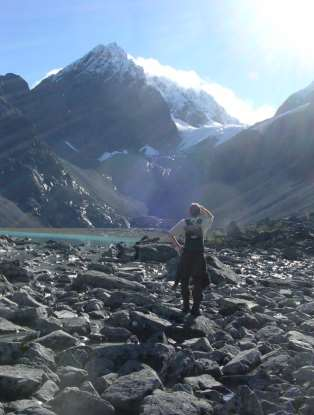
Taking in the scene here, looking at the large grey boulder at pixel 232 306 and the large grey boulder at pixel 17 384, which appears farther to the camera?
the large grey boulder at pixel 232 306

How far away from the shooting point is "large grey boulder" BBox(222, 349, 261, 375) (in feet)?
32.4

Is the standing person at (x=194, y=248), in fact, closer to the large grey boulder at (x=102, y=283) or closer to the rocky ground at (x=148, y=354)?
the rocky ground at (x=148, y=354)

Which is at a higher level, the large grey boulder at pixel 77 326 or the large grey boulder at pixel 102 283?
the large grey boulder at pixel 102 283

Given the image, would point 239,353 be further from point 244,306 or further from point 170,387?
point 244,306

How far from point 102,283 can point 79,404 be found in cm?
1168

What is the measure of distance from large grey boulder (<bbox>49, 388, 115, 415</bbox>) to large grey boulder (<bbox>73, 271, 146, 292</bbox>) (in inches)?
450

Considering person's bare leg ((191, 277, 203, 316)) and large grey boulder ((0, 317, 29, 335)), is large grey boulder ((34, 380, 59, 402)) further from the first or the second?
person's bare leg ((191, 277, 203, 316))

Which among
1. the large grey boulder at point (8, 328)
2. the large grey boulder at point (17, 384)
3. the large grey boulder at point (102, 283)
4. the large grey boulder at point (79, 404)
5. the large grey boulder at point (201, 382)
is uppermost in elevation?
the large grey boulder at point (102, 283)

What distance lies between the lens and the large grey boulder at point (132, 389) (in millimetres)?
7910

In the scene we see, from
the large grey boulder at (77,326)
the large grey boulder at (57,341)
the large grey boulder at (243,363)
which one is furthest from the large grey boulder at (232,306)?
the large grey boulder at (57,341)

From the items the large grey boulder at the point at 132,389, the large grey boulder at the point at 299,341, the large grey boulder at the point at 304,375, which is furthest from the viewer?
the large grey boulder at the point at 299,341

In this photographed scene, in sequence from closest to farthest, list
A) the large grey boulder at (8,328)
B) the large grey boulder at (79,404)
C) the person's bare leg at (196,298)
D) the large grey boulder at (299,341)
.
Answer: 1. the large grey boulder at (79,404)
2. the large grey boulder at (299,341)
3. the large grey boulder at (8,328)
4. the person's bare leg at (196,298)

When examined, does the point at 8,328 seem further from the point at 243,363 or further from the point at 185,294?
the point at 243,363

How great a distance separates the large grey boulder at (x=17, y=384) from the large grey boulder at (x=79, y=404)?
0.48m
